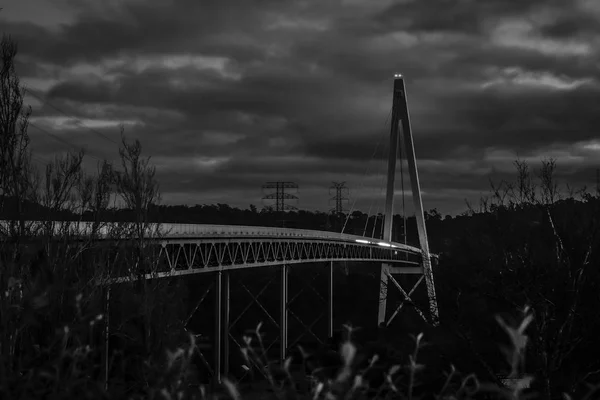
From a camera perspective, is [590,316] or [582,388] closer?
[590,316]

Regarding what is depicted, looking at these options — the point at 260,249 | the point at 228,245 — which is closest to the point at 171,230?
the point at 228,245

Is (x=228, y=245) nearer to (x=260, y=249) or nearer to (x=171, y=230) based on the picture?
(x=260, y=249)

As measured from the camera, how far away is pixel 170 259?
1452 inches

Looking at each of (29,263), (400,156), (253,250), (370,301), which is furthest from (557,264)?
(370,301)

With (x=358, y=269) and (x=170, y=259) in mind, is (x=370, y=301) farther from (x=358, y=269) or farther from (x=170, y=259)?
(x=170, y=259)

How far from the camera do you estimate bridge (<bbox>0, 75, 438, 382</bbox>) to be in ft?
103

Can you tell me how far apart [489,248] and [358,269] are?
375ft

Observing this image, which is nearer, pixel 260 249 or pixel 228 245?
pixel 228 245

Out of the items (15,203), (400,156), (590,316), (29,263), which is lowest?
(590,316)

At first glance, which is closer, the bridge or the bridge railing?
the bridge railing

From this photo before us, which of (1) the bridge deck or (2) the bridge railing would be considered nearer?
(2) the bridge railing

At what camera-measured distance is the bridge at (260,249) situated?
103 ft

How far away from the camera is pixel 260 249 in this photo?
5553cm

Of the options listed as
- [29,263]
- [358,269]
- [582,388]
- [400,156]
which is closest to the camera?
[29,263]
